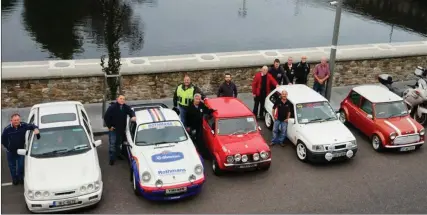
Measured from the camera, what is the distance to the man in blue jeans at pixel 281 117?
1402 centimetres

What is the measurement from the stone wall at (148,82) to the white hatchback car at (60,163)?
3.25 m

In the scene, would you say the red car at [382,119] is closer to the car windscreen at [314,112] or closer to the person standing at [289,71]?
the car windscreen at [314,112]

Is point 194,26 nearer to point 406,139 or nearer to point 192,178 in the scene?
point 406,139

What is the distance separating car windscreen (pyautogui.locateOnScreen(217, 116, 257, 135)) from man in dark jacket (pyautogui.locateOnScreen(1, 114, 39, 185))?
4.53 meters

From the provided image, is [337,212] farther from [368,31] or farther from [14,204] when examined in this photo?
[368,31]

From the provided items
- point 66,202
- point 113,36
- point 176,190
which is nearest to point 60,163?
point 66,202

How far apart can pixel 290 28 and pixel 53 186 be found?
27898 millimetres

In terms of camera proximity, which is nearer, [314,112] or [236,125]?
[236,125]

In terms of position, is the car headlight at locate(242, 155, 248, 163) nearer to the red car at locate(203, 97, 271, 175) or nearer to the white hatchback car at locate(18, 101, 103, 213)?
the red car at locate(203, 97, 271, 175)

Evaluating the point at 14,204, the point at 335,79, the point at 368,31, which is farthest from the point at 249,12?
the point at 14,204

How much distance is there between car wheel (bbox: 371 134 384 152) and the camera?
560 inches

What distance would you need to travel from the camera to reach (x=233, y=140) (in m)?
12.8

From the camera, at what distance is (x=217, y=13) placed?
38719 mm

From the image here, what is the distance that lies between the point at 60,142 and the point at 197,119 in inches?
147
